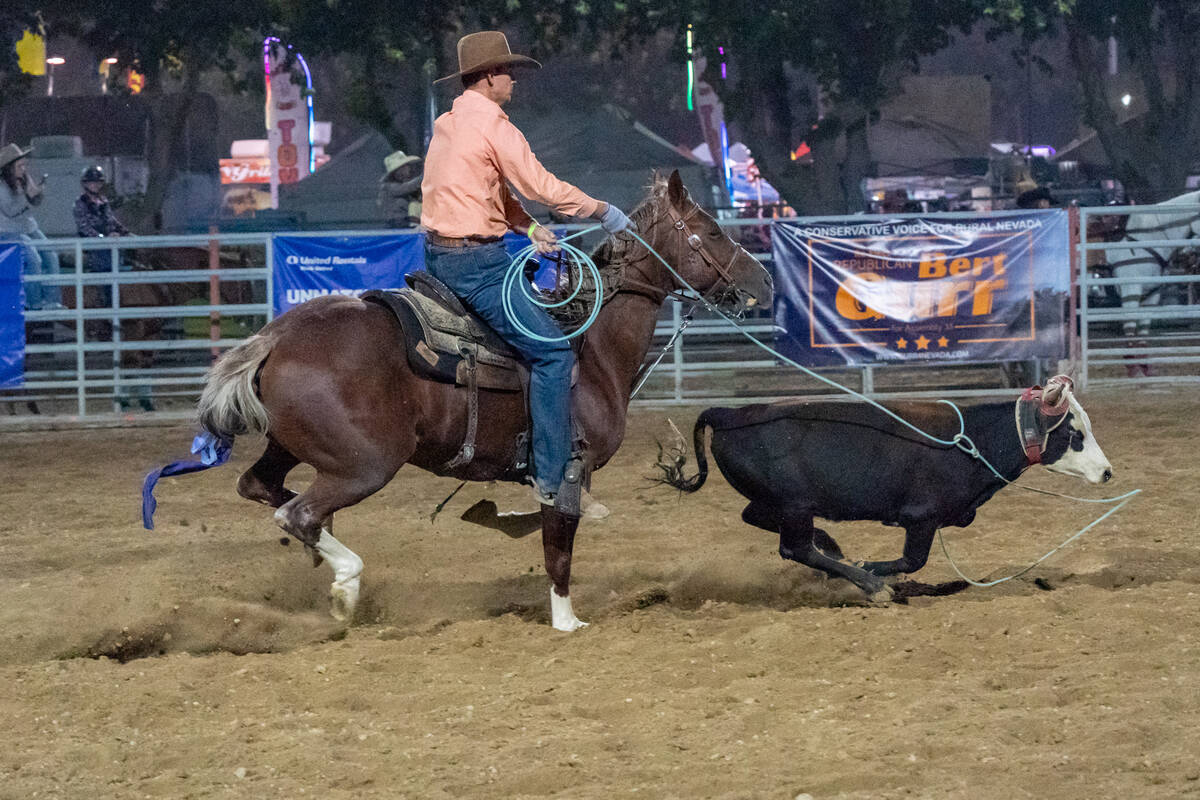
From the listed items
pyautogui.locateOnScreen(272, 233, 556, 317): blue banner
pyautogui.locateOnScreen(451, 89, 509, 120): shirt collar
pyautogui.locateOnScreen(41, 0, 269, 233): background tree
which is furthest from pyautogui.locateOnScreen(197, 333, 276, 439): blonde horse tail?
pyautogui.locateOnScreen(41, 0, 269, 233): background tree

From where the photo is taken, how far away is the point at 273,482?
5.26 m

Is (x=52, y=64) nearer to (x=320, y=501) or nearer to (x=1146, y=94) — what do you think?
(x=1146, y=94)

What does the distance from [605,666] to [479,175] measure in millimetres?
1897

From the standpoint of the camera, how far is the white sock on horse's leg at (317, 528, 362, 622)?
16.4 feet

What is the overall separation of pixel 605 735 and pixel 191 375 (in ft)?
32.9

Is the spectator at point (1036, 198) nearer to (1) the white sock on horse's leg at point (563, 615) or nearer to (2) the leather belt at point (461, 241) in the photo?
(2) the leather belt at point (461, 241)

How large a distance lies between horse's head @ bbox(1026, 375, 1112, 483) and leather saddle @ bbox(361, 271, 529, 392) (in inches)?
87.2

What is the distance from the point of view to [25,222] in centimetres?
1291

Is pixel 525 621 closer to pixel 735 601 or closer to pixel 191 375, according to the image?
pixel 735 601

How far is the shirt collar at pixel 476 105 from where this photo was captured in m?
4.92

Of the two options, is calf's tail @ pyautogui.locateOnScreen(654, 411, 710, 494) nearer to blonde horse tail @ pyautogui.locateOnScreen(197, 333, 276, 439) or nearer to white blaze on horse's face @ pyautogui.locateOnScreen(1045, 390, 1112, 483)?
white blaze on horse's face @ pyautogui.locateOnScreen(1045, 390, 1112, 483)

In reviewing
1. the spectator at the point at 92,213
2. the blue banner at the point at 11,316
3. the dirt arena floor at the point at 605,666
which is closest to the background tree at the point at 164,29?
the spectator at the point at 92,213

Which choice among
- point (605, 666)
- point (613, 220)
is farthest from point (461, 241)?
point (605, 666)

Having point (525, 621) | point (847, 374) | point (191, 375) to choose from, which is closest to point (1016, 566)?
point (525, 621)
